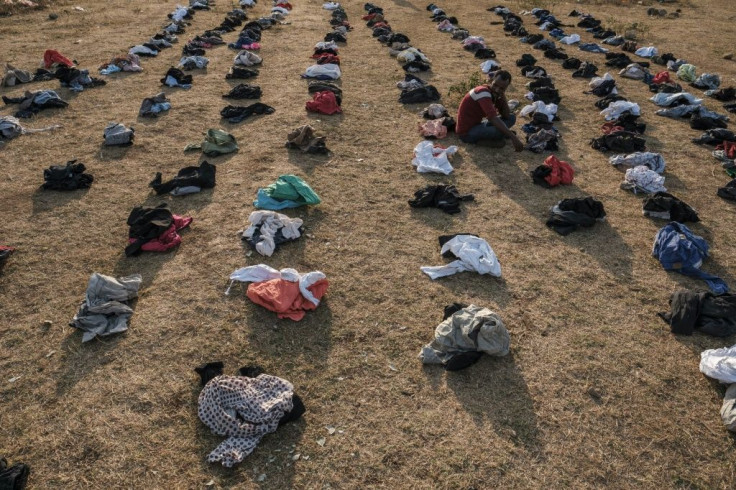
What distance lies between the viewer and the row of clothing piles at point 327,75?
37.6 ft

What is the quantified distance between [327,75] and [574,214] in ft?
29.6

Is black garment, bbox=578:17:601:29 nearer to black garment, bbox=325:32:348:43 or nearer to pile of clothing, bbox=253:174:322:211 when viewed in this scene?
black garment, bbox=325:32:348:43

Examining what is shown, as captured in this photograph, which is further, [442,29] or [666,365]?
[442,29]

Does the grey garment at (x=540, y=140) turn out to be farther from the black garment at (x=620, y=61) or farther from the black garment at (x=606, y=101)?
the black garment at (x=620, y=61)

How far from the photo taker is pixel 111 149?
31.7 ft

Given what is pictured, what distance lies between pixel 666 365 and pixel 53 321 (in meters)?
7.33

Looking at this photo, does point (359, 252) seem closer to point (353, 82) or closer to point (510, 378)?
point (510, 378)

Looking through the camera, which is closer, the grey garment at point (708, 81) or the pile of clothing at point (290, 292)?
the pile of clothing at point (290, 292)

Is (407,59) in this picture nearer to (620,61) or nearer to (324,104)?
(324,104)

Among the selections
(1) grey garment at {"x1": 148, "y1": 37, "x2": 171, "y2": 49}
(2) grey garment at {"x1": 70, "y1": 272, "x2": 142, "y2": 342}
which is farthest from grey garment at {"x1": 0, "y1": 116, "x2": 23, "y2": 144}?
(1) grey garment at {"x1": 148, "y1": 37, "x2": 171, "y2": 49}

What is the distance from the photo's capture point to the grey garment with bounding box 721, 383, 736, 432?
4.45 m

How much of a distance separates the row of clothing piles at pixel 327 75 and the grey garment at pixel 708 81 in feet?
36.0

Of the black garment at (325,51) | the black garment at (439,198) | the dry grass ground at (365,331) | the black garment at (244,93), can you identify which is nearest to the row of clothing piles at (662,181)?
the dry grass ground at (365,331)

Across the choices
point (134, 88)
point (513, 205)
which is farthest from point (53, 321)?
point (134, 88)
